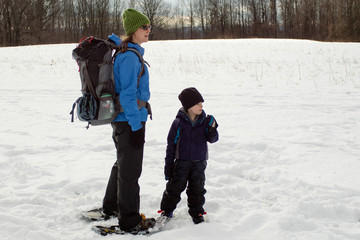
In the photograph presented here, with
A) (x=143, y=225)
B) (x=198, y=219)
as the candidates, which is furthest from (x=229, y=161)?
(x=143, y=225)

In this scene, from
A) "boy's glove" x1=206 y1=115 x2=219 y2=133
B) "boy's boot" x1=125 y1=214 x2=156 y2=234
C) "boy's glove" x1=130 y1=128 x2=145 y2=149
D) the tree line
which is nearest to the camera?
"boy's glove" x1=130 y1=128 x2=145 y2=149

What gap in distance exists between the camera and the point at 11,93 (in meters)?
10.3

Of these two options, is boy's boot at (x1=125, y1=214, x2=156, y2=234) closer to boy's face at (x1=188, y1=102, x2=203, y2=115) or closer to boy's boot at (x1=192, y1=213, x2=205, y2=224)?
boy's boot at (x1=192, y1=213, x2=205, y2=224)

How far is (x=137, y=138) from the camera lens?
296 cm

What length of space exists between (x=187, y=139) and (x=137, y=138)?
531mm

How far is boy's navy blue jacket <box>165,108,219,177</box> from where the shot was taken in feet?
10.6

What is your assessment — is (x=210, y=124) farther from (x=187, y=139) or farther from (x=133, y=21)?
(x=133, y=21)

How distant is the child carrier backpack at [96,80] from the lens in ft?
9.11

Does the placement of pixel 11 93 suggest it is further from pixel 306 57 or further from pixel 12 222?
pixel 306 57

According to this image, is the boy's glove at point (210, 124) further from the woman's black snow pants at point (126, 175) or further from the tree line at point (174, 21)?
the tree line at point (174, 21)

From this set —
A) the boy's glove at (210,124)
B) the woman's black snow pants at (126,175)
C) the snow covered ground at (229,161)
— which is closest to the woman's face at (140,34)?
the woman's black snow pants at (126,175)

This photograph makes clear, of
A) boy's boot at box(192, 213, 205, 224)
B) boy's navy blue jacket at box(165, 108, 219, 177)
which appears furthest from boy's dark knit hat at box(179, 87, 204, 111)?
boy's boot at box(192, 213, 205, 224)

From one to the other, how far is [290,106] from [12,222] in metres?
6.41

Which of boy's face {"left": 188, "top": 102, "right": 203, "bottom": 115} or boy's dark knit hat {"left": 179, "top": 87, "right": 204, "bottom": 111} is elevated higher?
boy's dark knit hat {"left": 179, "top": 87, "right": 204, "bottom": 111}
